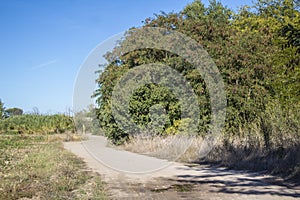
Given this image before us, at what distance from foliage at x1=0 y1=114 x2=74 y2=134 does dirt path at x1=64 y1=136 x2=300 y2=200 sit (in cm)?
2494

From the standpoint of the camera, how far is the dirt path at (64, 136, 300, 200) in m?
6.04

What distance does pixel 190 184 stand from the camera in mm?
7266

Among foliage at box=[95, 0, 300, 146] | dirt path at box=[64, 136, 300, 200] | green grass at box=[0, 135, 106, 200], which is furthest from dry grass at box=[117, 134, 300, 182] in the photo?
green grass at box=[0, 135, 106, 200]

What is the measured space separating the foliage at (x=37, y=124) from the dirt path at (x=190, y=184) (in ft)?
81.8

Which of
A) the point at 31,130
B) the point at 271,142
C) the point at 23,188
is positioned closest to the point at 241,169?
the point at 271,142

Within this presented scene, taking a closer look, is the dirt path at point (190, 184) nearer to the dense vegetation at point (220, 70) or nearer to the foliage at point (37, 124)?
the dense vegetation at point (220, 70)

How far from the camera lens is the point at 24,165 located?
396 inches

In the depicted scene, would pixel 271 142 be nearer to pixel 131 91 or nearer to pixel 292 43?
pixel 292 43

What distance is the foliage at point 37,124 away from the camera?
34.1 metres

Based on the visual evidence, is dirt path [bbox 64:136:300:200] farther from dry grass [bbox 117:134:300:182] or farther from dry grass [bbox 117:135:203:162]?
dry grass [bbox 117:135:203:162]

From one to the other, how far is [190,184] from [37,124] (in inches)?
1195

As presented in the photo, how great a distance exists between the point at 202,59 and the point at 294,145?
802cm

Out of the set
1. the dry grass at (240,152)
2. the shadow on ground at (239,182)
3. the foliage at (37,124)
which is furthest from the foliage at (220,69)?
the foliage at (37,124)

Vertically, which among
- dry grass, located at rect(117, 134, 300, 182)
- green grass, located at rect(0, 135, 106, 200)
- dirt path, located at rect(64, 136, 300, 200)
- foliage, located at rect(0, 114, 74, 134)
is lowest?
green grass, located at rect(0, 135, 106, 200)
